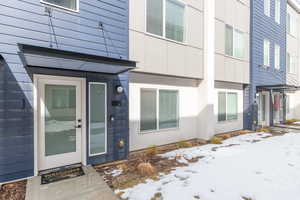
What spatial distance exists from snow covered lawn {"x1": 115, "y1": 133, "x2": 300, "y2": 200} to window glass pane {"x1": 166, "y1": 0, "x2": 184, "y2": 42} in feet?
14.0

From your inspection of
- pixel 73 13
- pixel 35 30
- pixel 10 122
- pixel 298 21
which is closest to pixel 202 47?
pixel 73 13

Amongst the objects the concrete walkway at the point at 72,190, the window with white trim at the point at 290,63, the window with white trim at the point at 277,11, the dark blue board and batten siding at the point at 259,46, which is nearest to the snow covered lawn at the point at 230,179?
the concrete walkway at the point at 72,190

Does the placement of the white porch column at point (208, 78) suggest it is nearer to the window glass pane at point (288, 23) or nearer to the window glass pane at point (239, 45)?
the window glass pane at point (239, 45)

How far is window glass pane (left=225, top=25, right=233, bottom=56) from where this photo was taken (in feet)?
26.7

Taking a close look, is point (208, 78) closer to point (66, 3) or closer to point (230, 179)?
point (230, 179)

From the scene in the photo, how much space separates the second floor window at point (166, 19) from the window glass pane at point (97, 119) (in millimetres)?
2678

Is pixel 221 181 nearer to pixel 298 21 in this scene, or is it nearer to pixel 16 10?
pixel 16 10

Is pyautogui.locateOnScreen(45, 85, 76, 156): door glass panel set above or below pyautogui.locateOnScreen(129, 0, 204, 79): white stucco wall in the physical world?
below

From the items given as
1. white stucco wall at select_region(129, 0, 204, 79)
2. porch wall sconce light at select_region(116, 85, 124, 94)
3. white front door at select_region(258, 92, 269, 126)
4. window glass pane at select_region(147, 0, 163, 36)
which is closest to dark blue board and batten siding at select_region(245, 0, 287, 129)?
white front door at select_region(258, 92, 269, 126)

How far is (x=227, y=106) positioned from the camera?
867cm

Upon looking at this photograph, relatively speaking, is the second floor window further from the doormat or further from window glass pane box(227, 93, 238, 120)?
the doormat

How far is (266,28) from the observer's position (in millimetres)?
10234

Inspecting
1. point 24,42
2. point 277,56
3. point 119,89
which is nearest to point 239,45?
point 277,56

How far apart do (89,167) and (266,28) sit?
40.1ft
